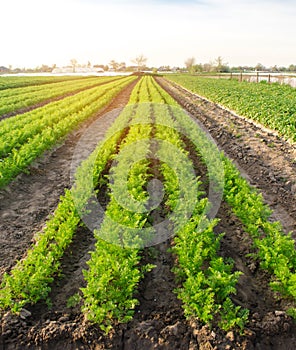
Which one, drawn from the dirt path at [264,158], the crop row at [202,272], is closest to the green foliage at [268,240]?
the crop row at [202,272]

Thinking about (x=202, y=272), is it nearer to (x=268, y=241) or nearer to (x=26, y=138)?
(x=268, y=241)

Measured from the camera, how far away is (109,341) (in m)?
3.75

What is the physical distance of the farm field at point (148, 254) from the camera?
3.86 meters

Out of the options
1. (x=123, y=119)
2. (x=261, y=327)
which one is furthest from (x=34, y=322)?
(x=123, y=119)

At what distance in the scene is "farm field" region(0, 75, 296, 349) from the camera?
3859 millimetres

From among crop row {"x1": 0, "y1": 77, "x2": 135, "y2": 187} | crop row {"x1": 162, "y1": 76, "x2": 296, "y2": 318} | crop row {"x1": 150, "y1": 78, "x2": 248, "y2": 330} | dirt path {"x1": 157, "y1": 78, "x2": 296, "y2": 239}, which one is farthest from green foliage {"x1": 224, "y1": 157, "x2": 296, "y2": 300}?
crop row {"x1": 0, "y1": 77, "x2": 135, "y2": 187}

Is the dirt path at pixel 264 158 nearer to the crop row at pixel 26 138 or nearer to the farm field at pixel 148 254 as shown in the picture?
the farm field at pixel 148 254

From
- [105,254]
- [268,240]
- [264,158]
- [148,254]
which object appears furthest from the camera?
[264,158]

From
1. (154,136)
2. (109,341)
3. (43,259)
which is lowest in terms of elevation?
(109,341)

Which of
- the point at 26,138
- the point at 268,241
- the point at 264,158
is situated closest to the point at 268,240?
the point at 268,241

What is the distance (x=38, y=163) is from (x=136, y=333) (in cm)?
676

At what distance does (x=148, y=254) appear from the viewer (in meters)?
5.28

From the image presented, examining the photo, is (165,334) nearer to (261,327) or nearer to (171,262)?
(261,327)

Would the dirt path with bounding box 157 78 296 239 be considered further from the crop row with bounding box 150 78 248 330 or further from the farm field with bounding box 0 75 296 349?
the crop row with bounding box 150 78 248 330
